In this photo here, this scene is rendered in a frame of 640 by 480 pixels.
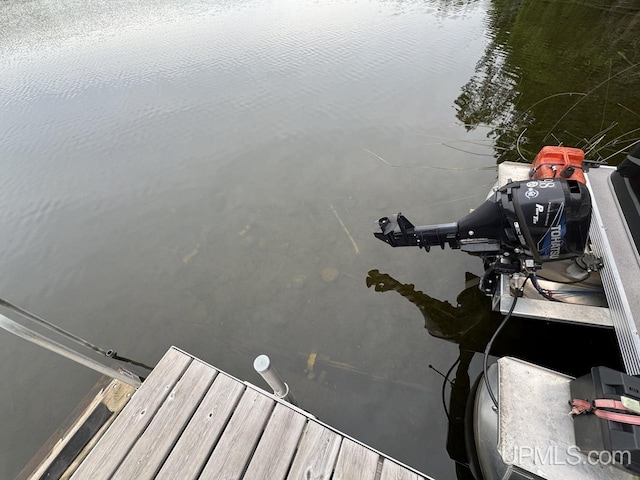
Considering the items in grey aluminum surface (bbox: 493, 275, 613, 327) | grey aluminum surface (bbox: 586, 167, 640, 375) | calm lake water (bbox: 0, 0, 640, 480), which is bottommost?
calm lake water (bbox: 0, 0, 640, 480)

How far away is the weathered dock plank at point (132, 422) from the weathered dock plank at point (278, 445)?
2.67ft

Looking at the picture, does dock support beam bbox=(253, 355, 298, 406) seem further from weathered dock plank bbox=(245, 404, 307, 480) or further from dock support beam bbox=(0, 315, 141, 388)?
dock support beam bbox=(0, 315, 141, 388)

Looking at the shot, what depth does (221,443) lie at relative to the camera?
208 cm

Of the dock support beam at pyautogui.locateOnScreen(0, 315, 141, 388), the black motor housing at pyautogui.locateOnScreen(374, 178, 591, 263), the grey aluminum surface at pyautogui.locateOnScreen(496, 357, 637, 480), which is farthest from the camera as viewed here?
the black motor housing at pyautogui.locateOnScreen(374, 178, 591, 263)

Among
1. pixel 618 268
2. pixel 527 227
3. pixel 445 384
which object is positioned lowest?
pixel 445 384

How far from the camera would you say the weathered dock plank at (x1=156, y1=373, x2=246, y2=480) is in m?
1.99

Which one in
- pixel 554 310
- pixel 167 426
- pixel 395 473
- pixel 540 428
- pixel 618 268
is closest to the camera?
pixel 540 428

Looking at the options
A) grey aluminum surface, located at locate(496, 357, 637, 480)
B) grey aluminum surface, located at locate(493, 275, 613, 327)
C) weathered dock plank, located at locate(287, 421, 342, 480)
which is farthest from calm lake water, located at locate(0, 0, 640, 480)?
grey aluminum surface, located at locate(496, 357, 637, 480)

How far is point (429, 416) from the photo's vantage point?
269 cm

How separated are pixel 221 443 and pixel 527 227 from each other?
2628 millimetres

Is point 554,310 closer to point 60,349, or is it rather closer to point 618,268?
point 618,268

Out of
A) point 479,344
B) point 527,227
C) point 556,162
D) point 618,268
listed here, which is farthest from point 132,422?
point 556,162

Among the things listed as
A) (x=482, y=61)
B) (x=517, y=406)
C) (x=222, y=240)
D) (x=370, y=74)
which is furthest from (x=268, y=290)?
(x=482, y=61)

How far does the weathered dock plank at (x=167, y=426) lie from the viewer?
2.01 meters
